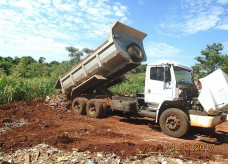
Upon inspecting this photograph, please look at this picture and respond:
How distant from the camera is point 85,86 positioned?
870 cm

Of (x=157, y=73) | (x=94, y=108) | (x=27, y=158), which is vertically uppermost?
(x=157, y=73)

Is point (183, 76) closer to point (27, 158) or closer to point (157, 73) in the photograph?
point (157, 73)

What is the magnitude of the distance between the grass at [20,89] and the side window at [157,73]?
25.0ft

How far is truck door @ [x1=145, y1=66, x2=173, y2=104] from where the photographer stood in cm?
620

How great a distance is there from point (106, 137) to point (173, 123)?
224cm

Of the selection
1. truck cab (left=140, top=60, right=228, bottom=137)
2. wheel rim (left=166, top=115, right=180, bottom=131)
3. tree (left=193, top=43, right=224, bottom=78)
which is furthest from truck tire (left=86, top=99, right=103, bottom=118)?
tree (left=193, top=43, right=224, bottom=78)

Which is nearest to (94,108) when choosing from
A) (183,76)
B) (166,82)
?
(166,82)

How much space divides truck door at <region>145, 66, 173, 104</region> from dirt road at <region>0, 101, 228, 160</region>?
4.09ft

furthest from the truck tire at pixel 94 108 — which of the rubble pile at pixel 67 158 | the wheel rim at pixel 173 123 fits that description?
the rubble pile at pixel 67 158

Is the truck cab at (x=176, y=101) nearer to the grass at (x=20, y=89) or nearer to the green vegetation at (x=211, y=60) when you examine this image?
the grass at (x=20, y=89)

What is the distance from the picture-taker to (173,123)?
5.83 metres

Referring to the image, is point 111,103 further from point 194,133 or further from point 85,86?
point 194,133

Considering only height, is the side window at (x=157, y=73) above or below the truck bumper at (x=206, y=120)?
above

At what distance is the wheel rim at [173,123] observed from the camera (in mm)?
5722
